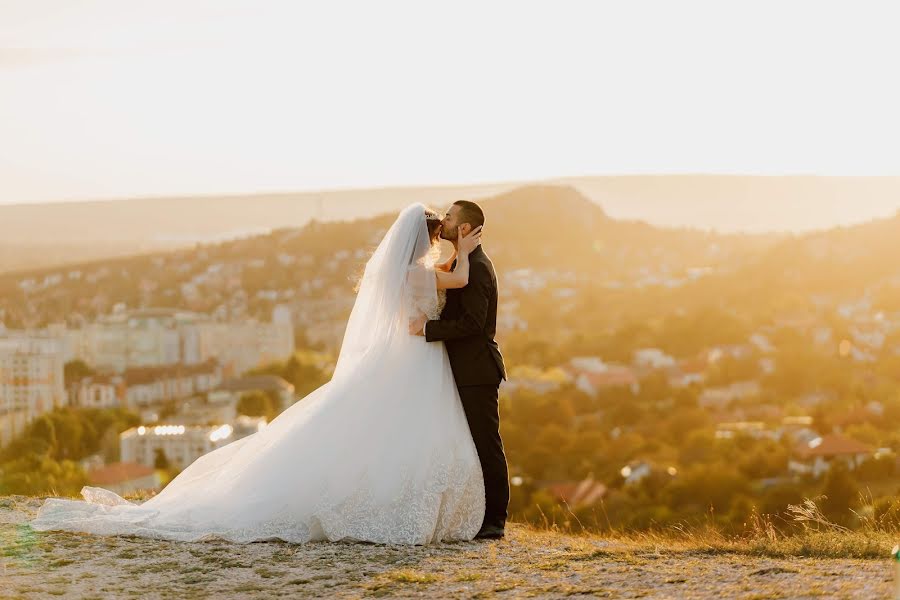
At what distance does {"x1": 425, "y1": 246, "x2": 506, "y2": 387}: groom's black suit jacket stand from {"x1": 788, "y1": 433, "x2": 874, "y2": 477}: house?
2051 inches

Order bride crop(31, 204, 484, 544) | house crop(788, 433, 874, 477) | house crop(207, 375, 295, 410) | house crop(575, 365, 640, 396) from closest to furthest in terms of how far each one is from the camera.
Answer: bride crop(31, 204, 484, 544) < house crop(788, 433, 874, 477) < house crop(575, 365, 640, 396) < house crop(207, 375, 295, 410)

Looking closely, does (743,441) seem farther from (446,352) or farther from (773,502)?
(446,352)

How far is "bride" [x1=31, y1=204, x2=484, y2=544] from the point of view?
5.64 m

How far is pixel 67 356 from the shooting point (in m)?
90.6

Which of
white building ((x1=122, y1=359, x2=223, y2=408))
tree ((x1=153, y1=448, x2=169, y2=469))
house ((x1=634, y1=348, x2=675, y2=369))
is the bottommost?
tree ((x1=153, y1=448, x2=169, y2=469))

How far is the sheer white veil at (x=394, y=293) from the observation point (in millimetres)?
6031

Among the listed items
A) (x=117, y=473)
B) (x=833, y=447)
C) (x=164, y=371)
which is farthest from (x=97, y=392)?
(x=833, y=447)

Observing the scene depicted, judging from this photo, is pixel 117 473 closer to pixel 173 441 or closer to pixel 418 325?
pixel 173 441

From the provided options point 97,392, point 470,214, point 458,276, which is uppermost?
point 470,214

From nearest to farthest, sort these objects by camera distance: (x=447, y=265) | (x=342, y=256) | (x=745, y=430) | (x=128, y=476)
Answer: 1. (x=447, y=265)
2. (x=128, y=476)
3. (x=745, y=430)
4. (x=342, y=256)

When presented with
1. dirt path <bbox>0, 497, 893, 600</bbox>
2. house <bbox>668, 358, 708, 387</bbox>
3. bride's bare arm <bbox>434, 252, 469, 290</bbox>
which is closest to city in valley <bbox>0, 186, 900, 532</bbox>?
house <bbox>668, 358, 708, 387</bbox>

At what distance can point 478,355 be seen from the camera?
599cm

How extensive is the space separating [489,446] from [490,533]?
492mm

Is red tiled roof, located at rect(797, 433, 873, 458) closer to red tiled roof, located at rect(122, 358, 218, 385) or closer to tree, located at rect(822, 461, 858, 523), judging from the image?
tree, located at rect(822, 461, 858, 523)
